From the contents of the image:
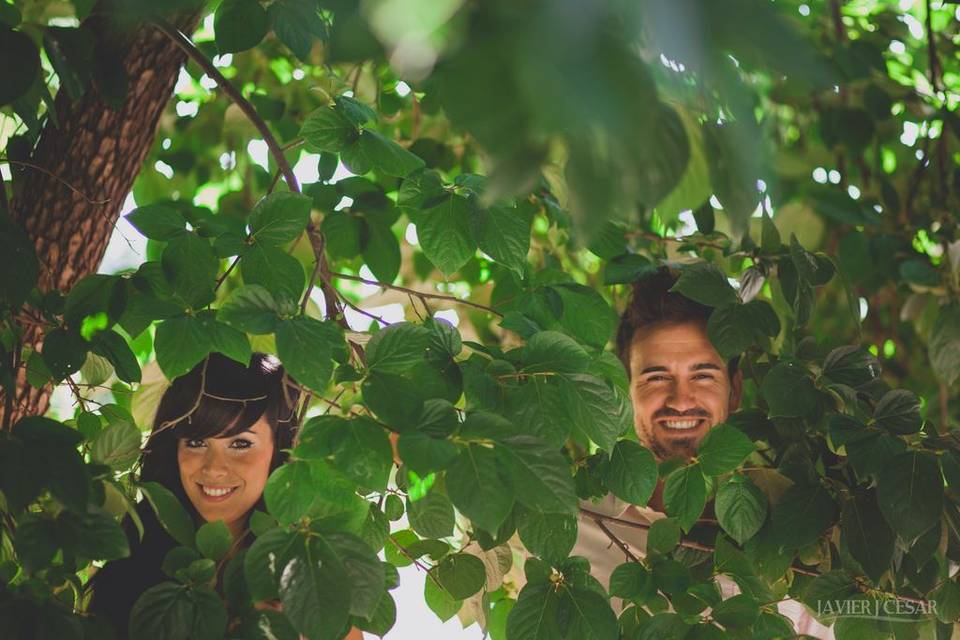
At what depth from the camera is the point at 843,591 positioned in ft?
3.65

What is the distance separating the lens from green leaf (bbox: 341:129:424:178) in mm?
1082

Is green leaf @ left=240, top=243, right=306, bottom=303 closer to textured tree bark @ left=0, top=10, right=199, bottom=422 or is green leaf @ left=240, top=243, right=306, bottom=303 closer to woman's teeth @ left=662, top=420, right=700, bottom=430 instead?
textured tree bark @ left=0, top=10, right=199, bottom=422

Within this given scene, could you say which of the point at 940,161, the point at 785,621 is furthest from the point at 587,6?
the point at 940,161

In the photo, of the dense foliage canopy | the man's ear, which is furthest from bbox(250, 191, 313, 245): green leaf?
the man's ear

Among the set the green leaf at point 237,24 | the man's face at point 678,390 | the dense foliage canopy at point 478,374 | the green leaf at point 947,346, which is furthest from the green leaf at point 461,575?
the green leaf at point 947,346

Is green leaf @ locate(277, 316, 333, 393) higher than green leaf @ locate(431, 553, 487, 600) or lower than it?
higher

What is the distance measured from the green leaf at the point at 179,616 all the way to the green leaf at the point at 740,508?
0.52 m

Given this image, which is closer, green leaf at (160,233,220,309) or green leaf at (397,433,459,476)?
green leaf at (397,433,459,476)

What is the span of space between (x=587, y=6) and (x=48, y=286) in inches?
43.2

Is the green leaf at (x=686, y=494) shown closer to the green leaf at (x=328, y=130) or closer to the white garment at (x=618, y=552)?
the white garment at (x=618, y=552)

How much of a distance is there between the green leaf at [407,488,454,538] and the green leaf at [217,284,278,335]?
222 mm

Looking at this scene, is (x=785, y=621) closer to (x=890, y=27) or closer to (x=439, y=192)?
(x=439, y=192)

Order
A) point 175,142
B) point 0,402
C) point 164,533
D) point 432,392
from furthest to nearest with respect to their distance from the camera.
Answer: point 175,142, point 164,533, point 0,402, point 432,392

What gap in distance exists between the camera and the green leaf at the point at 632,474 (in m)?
1.05
